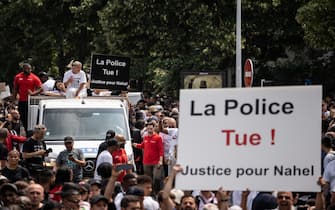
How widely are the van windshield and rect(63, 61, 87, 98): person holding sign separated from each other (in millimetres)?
1297

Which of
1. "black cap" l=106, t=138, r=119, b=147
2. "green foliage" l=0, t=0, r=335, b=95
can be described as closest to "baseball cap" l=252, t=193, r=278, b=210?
"black cap" l=106, t=138, r=119, b=147

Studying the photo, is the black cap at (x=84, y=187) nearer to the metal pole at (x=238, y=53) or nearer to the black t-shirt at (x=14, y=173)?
the black t-shirt at (x=14, y=173)

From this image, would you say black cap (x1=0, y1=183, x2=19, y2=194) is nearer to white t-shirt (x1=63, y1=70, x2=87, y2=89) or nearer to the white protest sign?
the white protest sign

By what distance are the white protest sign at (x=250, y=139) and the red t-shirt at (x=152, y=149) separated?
38.3 feet

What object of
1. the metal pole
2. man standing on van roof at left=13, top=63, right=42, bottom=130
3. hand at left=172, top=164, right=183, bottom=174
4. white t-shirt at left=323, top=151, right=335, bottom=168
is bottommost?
white t-shirt at left=323, top=151, right=335, bottom=168

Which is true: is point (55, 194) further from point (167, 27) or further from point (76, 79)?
point (167, 27)

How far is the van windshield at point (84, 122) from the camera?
21859mm

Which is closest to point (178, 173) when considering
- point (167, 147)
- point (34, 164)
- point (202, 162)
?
point (202, 162)

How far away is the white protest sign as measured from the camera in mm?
10578

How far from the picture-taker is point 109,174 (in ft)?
50.2

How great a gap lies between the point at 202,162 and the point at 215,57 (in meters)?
30.4

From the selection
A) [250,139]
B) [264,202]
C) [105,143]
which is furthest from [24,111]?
[250,139]

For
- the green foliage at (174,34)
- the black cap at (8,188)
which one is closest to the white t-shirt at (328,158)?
the black cap at (8,188)

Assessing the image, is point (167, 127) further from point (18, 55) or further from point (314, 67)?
point (18, 55)
